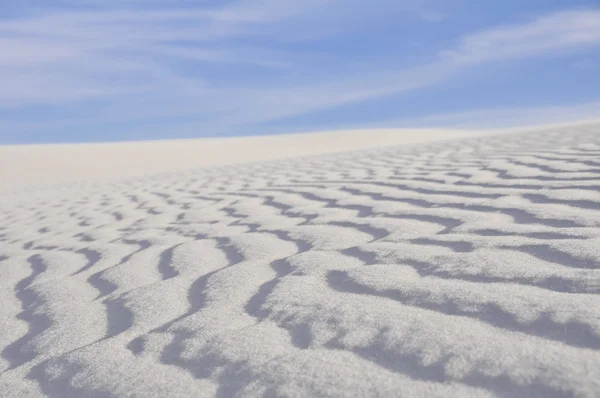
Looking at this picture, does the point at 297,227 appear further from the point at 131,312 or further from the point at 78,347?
the point at 78,347

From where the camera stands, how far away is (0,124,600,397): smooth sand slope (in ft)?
4.58

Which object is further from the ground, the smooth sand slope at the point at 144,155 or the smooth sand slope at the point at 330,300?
the smooth sand slope at the point at 330,300

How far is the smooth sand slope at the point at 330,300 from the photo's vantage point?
140 centimetres

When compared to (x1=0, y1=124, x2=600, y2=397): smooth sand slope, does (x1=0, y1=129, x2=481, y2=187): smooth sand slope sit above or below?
below

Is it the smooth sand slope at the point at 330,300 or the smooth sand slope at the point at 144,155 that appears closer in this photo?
the smooth sand slope at the point at 330,300

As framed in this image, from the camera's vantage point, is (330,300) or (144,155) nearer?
(330,300)

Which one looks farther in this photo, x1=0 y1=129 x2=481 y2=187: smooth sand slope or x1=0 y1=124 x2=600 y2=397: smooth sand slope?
x1=0 y1=129 x2=481 y2=187: smooth sand slope

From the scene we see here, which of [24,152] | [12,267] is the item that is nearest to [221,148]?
[24,152]

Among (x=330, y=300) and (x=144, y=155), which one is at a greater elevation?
(x=330, y=300)

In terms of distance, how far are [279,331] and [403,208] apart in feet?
5.28

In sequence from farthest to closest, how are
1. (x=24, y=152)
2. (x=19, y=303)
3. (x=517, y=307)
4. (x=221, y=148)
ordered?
(x=221, y=148) < (x=24, y=152) < (x=19, y=303) < (x=517, y=307)

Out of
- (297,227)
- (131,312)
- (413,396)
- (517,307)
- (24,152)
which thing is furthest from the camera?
(24,152)

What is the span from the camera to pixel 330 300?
1.87 m

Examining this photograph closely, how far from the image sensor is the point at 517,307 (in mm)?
1601
